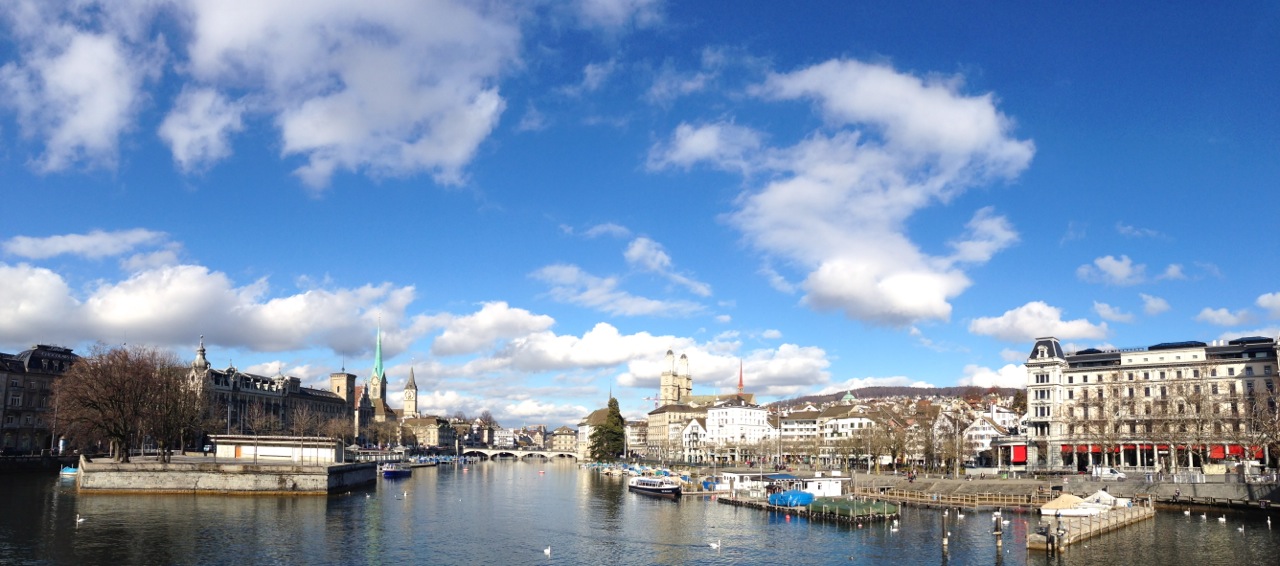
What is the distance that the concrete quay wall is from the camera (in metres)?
87.6

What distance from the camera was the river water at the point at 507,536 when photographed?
55375 mm

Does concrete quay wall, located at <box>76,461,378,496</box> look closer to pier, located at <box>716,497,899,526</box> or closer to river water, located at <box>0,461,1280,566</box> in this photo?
river water, located at <box>0,461,1280,566</box>

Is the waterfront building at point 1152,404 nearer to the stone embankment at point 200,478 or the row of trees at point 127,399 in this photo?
the stone embankment at point 200,478

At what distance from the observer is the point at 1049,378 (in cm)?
12575

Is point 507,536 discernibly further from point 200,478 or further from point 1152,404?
point 1152,404

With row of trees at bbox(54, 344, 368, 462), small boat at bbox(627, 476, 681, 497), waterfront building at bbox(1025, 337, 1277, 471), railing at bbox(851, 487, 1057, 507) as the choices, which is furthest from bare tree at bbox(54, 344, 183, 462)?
waterfront building at bbox(1025, 337, 1277, 471)

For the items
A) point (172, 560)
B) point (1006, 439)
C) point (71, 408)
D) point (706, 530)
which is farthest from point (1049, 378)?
point (71, 408)

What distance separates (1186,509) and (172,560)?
8497 cm

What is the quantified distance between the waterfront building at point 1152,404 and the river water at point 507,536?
99.8 feet

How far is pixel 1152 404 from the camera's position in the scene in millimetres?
115250

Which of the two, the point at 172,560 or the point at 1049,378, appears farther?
the point at 1049,378

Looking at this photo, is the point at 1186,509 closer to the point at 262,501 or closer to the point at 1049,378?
the point at 1049,378

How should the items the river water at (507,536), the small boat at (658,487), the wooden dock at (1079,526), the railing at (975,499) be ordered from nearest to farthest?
the river water at (507,536), the wooden dock at (1079,526), the railing at (975,499), the small boat at (658,487)

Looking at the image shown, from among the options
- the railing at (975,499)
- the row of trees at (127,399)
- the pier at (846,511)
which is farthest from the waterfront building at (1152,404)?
the row of trees at (127,399)
